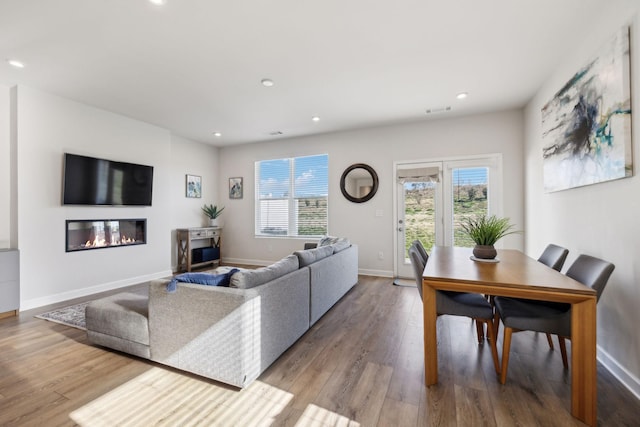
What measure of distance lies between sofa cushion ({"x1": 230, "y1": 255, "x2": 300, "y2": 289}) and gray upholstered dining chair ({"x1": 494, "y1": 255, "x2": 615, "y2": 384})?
1.64 metres

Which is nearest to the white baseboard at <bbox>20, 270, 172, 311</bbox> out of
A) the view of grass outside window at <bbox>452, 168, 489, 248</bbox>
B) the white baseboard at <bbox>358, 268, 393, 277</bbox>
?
the white baseboard at <bbox>358, 268, 393, 277</bbox>

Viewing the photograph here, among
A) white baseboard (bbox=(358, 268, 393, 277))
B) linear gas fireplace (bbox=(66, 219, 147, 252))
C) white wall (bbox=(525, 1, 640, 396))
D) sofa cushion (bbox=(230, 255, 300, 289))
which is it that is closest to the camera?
white wall (bbox=(525, 1, 640, 396))

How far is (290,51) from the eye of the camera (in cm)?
268

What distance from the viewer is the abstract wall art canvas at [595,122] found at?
6.19ft

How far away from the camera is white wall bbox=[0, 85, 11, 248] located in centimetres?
336

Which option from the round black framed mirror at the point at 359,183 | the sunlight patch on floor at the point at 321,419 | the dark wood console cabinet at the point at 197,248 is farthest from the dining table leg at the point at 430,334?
the dark wood console cabinet at the point at 197,248

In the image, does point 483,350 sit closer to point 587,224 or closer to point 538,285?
point 538,285

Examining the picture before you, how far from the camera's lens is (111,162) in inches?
164

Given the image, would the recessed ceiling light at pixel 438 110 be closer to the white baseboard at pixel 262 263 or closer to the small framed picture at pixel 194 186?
the white baseboard at pixel 262 263

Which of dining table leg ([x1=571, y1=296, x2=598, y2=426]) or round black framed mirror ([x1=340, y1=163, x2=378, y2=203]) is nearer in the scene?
dining table leg ([x1=571, y1=296, x2=598, y2=426])

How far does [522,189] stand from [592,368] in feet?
10.9

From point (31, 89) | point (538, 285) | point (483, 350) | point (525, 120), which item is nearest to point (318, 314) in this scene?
point (483, 350)

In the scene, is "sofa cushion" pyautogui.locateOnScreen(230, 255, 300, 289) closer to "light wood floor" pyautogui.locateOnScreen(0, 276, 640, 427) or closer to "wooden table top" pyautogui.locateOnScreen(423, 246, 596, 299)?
"light wood floor" pyautogui.locateOnScreen(0, 276, 640, 427)

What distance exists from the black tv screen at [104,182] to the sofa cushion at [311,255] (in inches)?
128
